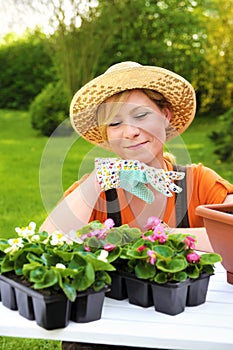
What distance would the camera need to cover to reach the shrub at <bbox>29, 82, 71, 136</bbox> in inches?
352

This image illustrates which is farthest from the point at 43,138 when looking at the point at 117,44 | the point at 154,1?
the point at 154,1

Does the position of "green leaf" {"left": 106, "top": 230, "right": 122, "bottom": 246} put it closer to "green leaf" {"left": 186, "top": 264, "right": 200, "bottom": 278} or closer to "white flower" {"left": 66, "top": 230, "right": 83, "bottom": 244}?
"white flower" {"left": 66, "top": 230, "right": 83, "bottom": 244}

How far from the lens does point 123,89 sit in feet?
7.49

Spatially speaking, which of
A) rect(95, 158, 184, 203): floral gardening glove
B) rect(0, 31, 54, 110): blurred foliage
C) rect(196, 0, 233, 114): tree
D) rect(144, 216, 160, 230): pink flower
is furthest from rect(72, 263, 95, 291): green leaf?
rect(0, 31, 54, 110): blurred foliage

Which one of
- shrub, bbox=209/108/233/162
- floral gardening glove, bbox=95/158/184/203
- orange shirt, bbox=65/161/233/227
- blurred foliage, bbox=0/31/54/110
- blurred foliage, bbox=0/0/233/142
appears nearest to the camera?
floral gardening glove, bbox=95/158/184/203

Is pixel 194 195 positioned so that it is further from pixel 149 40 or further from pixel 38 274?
pixel 149 40

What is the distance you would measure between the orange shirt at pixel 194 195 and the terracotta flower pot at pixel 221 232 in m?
0.48

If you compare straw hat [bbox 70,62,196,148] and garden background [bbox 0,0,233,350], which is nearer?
straw hat [bbox 70,62,196,148]

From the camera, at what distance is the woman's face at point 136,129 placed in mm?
2199

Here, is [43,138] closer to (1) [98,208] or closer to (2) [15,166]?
(2) [15,166]

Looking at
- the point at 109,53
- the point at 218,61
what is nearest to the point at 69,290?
the point at 218,61

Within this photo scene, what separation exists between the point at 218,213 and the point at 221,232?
0.18 feet

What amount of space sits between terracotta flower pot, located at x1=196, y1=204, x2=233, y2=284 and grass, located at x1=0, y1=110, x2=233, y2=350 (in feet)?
0.80

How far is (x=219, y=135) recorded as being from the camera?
7.79 meters
